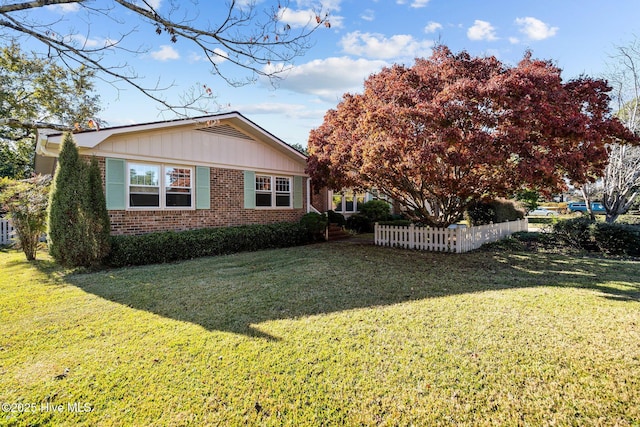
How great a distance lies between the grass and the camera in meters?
2.66

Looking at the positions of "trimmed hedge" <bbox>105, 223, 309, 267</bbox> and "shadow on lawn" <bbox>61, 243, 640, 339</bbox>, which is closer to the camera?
"shadow on lawn" <bbox>61, 243, 640, 339</bbox>

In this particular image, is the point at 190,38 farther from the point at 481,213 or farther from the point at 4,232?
the point at 481,213

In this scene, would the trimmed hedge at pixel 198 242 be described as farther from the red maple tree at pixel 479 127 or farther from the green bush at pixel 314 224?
the red maple tree at pixel 479 127

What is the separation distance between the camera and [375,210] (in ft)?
57.6

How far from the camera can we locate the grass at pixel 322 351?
8.71 feet

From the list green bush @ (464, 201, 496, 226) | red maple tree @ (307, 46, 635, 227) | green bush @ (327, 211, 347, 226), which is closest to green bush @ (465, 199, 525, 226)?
green bush @ (464, 201, 496, 226)

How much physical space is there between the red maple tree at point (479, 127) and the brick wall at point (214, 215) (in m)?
4.41

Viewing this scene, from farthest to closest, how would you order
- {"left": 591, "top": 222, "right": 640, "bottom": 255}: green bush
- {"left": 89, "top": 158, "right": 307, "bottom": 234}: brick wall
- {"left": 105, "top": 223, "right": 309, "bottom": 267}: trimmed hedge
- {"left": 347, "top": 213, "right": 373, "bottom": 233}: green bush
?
{"left": 347, "top": 213, "right": 373, "bottom": 233}: green bush < {"left": 89, "top": 158, "right": 307, "bottom": 234}: brick wall < {"left": 591, "top": 222, "right": 640, "bottom": 255}: green bush < {"left": 105, "top": 223, "right": 309, "bottom": 267}: trimmed hedge

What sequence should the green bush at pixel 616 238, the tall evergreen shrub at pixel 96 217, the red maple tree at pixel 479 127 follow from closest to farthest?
the red maple tree at pixel 479 127
the tall evergreen shrub at pixel 96 217
the green bush at pixel 616 238

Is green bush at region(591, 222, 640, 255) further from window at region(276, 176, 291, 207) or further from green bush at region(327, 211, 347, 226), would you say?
window at region(276, 176, 291, 207)

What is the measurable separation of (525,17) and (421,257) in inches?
297

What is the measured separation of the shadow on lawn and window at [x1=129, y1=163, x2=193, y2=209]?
2.59 meters

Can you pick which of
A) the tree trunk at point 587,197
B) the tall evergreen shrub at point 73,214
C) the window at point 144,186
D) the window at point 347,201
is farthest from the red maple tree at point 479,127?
the window at point 347,201

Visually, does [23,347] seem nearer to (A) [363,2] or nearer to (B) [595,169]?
(A) [363,2]
